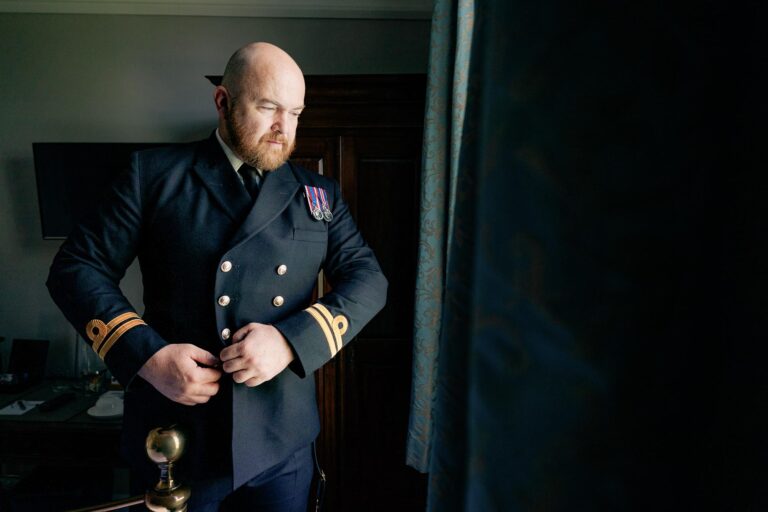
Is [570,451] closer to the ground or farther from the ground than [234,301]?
farther from the ground

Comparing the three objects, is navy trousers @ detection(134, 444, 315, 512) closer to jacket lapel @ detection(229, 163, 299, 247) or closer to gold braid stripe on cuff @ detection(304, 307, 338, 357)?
gold braid stripe on cuff @ detection(304, 307, 338, 357)

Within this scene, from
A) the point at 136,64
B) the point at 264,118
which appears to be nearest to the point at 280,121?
the point at 264,118

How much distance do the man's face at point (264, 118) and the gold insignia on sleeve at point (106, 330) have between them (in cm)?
40

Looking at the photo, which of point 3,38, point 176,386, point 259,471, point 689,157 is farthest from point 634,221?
point 3,38

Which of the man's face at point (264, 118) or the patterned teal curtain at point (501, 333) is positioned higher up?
the man's face at point (264, 118)

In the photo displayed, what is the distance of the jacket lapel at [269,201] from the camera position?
2.88 feet

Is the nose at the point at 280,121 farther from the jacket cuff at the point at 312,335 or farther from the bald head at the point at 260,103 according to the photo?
the jacket cuff at the point at 312,335

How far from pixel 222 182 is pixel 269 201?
0.11m

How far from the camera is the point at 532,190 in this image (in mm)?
147

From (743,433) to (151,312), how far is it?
0.98 meters

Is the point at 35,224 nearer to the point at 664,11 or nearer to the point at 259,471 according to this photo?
the point at 259,471

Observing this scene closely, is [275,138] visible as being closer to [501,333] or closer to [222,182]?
[222,182]

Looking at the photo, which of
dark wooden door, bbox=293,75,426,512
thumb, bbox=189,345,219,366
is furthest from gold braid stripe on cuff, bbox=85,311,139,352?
dark wooden door, bbox=293,75,426,512

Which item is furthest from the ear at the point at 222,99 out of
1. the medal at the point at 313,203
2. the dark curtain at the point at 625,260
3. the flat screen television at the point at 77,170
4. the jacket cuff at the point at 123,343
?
the flat screen television at the point at 77,170
